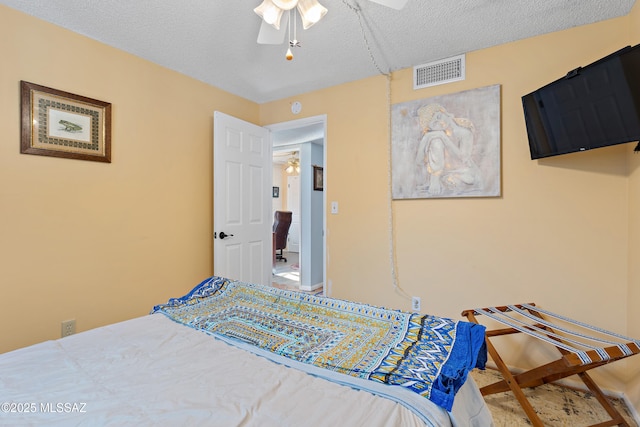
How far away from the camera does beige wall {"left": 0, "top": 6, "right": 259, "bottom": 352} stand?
6.19 ft

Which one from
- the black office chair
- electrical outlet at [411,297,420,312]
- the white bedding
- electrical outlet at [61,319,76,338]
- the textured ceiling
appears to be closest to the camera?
the white bedding

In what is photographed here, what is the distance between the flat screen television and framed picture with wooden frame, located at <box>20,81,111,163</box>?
3.08 metres

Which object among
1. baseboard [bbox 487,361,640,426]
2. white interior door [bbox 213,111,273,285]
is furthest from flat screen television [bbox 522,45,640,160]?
white interior door [bbox 213,111,273,285]

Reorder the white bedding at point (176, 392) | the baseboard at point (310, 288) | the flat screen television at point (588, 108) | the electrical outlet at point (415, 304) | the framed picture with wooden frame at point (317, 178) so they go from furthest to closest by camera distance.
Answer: the framed picture with wooden frame at point (317, 178)
the baseboard at point (310, 288)
the electrical outlet at point (415, 304)
the flat screen television at point (588, 108)
the white bedding at point (176, 392)

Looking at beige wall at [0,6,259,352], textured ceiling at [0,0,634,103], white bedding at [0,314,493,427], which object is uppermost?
textured ceiling at [0,0,634,103]

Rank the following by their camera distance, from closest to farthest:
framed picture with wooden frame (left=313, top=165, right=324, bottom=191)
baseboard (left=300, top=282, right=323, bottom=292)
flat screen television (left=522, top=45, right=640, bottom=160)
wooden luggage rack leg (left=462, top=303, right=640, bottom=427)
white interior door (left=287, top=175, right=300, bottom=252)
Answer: wooden luggage rack leg (left=462, top=303, right=640, bottom=427) → flat screen television (left=522, top=45, right=640, bottom=160) → baseboard (left=300, top=282, right=323, bottom=292) → framed picture with wooden frame (left=313, top=165, right=324, bottom=191) → white interior door (left=287, top=175, right=300, bottom=252)

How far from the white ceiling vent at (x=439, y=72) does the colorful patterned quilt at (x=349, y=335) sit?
1996mm

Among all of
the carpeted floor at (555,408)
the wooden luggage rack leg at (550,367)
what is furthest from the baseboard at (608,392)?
the wooden luggage rack leg at (550,367)

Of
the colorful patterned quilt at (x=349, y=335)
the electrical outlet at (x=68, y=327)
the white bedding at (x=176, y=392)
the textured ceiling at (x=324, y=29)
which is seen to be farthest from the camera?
the electrical outlet at (x=68, y=327)

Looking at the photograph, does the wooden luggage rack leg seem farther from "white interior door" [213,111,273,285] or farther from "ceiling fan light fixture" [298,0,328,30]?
"white interior door" [213,111,273,285]

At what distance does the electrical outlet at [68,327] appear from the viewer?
6.81 feet

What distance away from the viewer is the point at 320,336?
128cm

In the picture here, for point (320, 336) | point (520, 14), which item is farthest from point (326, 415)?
point (520, 14)

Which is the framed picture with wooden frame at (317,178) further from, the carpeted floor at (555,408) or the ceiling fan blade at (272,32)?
the carpeted floor at (555,408)
